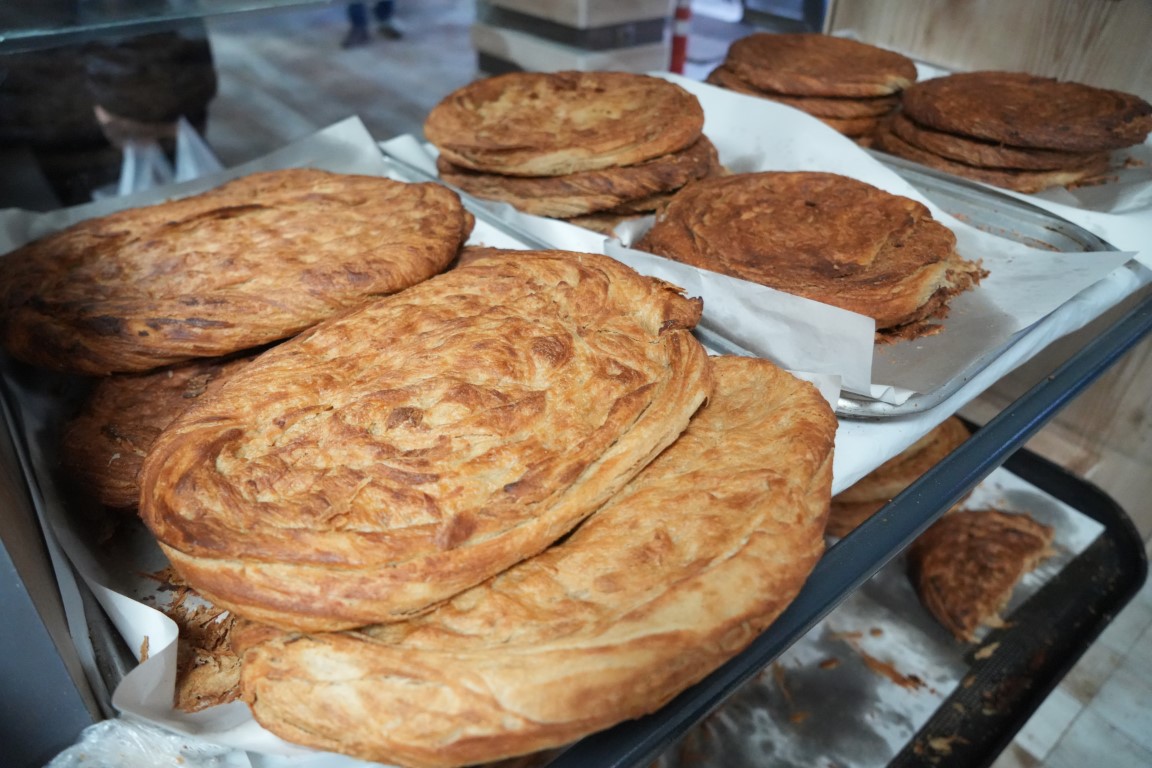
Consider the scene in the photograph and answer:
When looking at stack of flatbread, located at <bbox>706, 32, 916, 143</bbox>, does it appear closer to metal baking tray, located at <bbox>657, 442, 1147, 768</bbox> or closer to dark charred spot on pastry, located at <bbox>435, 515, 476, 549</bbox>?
metal baking tray, located at <bbox>657, 442, 1147, 768</bbox>

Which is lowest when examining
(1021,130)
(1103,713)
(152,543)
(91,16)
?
(1103,713)

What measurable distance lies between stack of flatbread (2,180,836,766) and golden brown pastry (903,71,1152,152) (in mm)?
1862

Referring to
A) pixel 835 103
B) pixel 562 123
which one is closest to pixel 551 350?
pixel 562 123

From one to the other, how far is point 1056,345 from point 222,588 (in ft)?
10.8

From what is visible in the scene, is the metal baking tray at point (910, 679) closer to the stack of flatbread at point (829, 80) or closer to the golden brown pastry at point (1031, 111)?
the golden brown pastry at point (1031, 111)

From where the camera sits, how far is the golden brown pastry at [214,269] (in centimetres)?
171

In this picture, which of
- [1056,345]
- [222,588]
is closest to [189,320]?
[222,588]

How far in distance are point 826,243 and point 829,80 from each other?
1364 millimetres

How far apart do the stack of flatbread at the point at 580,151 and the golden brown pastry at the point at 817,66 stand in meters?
0.68

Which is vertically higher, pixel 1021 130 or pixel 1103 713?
pixel 1021 130

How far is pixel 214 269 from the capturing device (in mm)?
1842

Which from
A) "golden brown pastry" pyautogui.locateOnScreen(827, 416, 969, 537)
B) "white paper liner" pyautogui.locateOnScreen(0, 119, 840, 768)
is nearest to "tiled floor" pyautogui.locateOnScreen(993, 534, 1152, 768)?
"golden brown pastry" pyautogui.locateOnScreen(827, 416, 969, 537)

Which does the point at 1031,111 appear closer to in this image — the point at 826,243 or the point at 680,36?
the point at 826,243

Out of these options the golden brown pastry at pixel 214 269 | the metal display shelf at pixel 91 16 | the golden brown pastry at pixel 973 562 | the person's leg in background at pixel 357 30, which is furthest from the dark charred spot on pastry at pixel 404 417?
the person's leg in background at pixel 357 30
